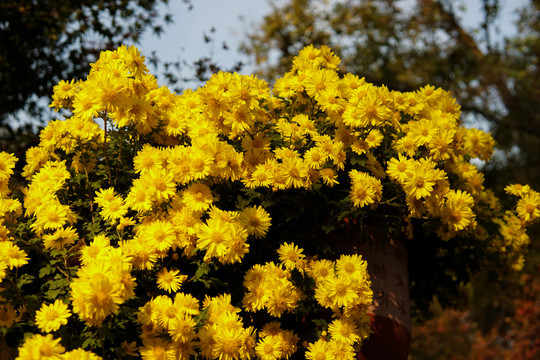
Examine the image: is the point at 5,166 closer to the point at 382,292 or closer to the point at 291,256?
the point at 291,256

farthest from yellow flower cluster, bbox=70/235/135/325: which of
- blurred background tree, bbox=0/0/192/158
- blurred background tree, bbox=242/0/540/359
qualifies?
blurred background tree, bbox=242/0/540/359

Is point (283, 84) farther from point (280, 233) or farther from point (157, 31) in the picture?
point (157, 31)

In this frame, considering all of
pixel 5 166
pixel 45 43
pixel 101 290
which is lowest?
pixel 101 290

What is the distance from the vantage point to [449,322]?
905 cm

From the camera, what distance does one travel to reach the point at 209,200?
193cm

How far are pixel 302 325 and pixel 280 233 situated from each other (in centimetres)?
38

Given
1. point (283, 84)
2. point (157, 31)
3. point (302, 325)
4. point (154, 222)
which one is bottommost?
point (302, 325)

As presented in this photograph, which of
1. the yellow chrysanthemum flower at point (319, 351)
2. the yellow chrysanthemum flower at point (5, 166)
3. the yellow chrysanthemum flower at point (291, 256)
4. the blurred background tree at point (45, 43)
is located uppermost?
the blurred background tree at point (45, 43)

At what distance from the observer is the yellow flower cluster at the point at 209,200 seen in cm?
180

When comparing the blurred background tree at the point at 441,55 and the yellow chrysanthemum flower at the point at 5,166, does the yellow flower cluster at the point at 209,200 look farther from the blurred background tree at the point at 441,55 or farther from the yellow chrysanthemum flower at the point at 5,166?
the blurred background tree at the point at 441,55

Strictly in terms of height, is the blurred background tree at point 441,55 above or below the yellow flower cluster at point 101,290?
above

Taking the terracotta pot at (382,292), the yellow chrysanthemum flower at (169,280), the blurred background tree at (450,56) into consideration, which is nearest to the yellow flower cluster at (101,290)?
the yellow chrysanthemum flower at (169,280)

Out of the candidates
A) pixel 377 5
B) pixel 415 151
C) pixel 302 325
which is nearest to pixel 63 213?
pixel 302 325

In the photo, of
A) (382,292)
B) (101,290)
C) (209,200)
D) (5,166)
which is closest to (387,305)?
(382,292)
